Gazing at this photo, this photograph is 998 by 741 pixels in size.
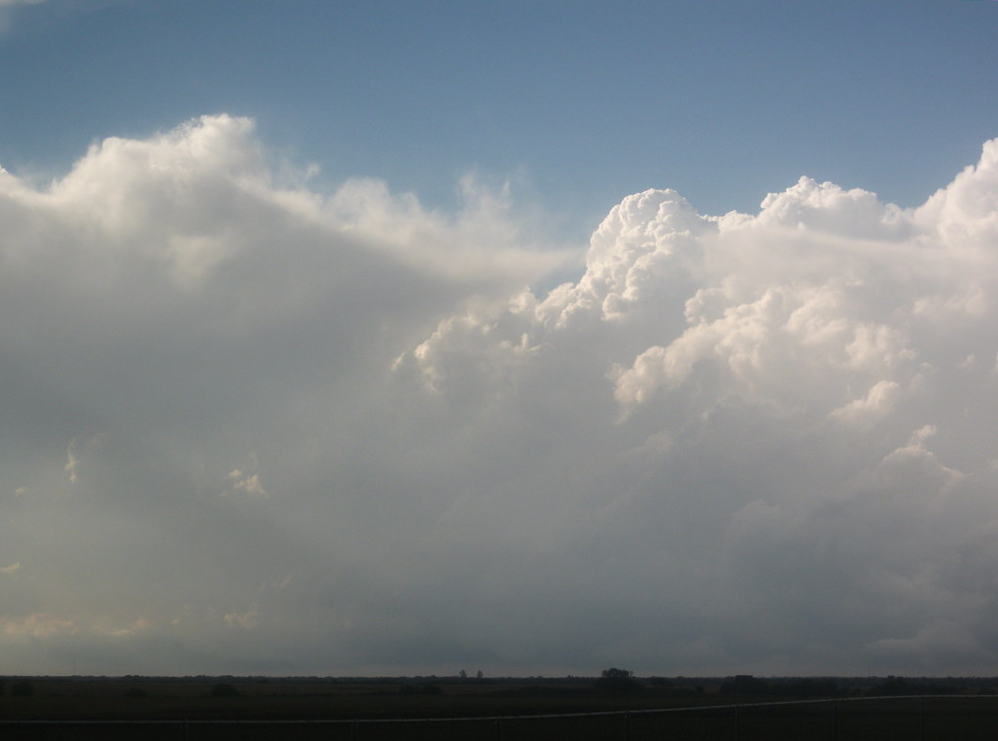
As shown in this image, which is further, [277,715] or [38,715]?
[277,715]

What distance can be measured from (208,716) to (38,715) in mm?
9717

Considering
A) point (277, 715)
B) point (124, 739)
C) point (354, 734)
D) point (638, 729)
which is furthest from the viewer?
point (277, 715)

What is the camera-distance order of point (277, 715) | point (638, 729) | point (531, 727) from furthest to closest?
point (277, 715) → point (638, 729) → point (531, 727)

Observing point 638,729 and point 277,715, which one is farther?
point 277,715

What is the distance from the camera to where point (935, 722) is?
3247 cm

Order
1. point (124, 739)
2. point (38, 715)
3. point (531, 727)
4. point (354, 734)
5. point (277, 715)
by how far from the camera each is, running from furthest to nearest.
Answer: point (277, 715) < point (38, 715) < point (531, 727) < point (124, 739) < point (354, 734)

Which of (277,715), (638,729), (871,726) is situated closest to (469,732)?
(638,729)

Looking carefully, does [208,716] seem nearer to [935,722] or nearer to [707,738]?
→ [707,738]

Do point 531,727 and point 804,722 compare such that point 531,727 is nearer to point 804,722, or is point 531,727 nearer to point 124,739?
point 804,722

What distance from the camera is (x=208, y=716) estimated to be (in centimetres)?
6009

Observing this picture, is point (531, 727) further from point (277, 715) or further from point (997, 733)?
point (277, 715)

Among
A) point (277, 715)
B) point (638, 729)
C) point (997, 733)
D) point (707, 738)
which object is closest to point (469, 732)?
point (638, 729)

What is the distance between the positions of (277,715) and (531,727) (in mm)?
30949

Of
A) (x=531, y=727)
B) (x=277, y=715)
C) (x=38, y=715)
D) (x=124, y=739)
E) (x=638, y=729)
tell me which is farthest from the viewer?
(x=277, y=715)
